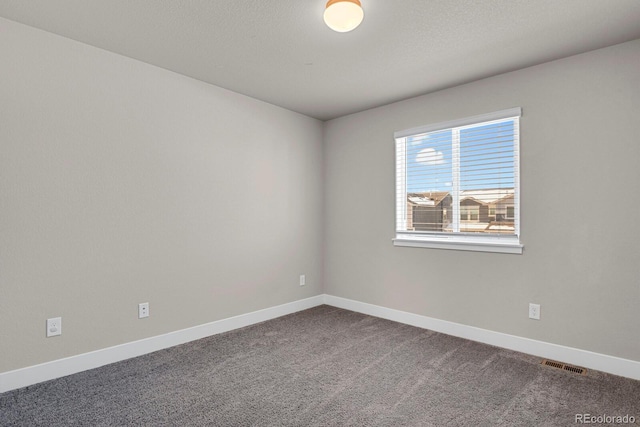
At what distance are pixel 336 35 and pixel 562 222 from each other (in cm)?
227

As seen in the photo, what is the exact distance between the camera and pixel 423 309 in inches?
136

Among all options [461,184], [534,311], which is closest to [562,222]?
[534,311]

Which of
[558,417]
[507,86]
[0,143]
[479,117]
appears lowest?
[558,417]

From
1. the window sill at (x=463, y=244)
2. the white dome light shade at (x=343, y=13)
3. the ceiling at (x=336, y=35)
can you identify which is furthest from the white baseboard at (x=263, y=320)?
the white dome light shade at (x=343, y=13)

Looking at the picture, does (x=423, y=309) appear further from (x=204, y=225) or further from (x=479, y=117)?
(x=204, y=225)

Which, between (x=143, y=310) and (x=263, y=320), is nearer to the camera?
(x=143, y=310)

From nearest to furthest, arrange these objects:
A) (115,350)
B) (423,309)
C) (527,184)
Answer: (115,350) → (527,184) → (423,309)

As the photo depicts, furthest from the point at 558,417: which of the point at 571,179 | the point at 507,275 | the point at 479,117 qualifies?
the point at 479,117

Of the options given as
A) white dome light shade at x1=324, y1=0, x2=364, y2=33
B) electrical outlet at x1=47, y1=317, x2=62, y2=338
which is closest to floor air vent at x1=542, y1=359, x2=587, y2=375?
white dome light shade at x1=324, y1=0, x2=364, y2=33

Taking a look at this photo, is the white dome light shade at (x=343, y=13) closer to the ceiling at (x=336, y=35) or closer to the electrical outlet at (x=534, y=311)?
the ceiling at (x=336, y=35)

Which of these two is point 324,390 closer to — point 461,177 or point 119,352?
point 119,352

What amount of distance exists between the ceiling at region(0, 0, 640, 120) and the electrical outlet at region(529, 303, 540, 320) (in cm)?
200

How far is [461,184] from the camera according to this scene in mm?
3277

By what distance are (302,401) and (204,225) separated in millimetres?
1834
